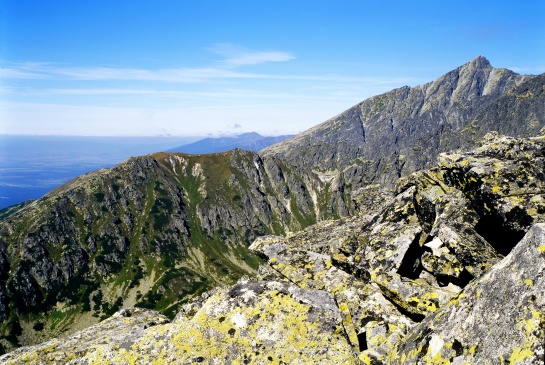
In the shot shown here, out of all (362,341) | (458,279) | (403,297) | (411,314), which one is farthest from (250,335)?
(458,279)

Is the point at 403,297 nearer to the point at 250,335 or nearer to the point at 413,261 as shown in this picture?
the point at 413,261

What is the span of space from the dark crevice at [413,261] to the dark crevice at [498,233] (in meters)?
3.02

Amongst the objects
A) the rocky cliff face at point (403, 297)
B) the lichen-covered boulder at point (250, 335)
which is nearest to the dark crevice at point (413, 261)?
the rocky cliff face at point (403, 297)

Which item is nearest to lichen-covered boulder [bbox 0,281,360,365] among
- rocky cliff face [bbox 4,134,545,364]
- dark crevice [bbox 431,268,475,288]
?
rocky cliff face [bbox 4,134,545,364]

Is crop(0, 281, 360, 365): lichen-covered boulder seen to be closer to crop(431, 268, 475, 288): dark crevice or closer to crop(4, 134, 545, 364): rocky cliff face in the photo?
crop(4, 134, 545, 364): rocky cliff face

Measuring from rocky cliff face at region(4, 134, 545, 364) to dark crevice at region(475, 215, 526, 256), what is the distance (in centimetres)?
6

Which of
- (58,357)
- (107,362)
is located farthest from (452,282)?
(58,357)

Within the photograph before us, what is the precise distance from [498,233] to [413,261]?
13.4 feet

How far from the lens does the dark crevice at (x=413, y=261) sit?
1617 cm

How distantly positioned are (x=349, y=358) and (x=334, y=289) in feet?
17.8

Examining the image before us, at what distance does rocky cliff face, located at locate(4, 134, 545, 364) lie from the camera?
812 centimetres

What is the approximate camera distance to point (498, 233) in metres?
16.0

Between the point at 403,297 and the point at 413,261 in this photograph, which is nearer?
the point at 403,297

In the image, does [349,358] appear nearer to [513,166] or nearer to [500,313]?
[500,313]
